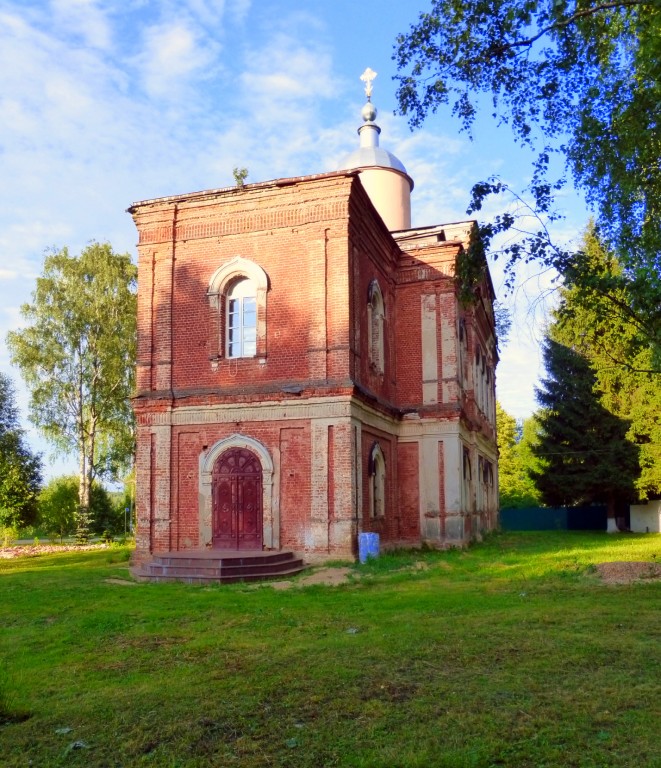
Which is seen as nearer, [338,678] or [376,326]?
[338,678]

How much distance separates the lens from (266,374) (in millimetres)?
17016

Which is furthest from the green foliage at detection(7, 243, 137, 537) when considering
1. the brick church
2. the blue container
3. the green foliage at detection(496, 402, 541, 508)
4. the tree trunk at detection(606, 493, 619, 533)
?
the green foliage at detection(496, 402, 541, 508)

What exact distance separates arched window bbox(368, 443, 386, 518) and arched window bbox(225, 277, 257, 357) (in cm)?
385

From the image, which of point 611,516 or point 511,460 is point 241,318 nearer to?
point 611,516

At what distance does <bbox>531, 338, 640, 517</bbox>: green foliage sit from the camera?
3275 centimetres

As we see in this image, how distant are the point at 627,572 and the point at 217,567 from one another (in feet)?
24.5

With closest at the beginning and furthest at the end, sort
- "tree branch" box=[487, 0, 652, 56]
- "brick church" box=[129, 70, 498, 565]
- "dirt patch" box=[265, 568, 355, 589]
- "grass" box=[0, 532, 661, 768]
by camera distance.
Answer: "grass" box=[0, 532, 661, 768] → "tree branch" box=[487, 0, 652, 56] → "dirt patch" box=[265, 568, 355, 589] → "brick church" box=[129, 70, 498, 565]

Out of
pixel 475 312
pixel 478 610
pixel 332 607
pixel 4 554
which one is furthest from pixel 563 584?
pixel 4 554

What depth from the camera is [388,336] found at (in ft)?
66.8

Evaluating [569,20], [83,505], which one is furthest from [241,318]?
[83,505]

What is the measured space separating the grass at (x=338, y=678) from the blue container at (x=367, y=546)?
366 cm

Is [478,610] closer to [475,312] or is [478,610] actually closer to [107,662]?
[107,662]

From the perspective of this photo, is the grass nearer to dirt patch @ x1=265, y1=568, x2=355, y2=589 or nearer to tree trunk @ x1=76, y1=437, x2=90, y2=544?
dirt patch @ x1=265, y1=568, x2=355, y2=589

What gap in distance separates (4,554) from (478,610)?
1945 cm
